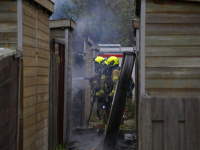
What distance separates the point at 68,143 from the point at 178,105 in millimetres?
5604

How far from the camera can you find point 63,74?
26.6ft

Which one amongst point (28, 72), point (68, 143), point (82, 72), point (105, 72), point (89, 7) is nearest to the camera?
point (28, 72)

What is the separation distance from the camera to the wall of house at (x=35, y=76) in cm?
485

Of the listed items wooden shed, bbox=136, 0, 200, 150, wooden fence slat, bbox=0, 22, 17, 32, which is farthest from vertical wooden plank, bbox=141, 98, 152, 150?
wooden fence slat, bbox=0, 22, 17, 32

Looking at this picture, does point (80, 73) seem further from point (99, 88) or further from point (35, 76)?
point (35, 76)

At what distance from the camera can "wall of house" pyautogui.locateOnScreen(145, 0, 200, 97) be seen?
4449mm

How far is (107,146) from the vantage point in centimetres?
741

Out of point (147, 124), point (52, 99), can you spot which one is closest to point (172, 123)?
point (147, 124)

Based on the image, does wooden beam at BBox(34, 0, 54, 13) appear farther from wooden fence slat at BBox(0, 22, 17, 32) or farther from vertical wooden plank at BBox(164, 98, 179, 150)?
vertical wooden plank at BBox(164, 98, 179, 150)

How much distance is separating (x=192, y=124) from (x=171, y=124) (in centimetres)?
22

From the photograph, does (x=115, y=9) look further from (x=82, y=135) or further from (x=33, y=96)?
(x=33, y=96)

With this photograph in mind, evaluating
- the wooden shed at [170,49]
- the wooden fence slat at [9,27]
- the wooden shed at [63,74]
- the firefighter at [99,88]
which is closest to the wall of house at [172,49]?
the wooden shed at [170,49]

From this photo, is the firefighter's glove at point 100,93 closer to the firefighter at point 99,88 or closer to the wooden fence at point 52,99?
the firefighter at point 99,88

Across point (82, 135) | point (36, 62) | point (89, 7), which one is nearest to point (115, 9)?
point (89, 7)
